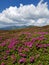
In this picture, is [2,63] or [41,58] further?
[2,63]

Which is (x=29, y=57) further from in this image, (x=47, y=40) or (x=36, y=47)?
(x=47, y=40)

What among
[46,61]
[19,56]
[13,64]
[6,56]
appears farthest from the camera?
[6,56]

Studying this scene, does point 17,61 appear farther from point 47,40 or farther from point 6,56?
point 47,40

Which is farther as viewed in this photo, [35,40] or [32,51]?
[35,40]

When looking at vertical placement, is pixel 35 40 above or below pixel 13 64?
above

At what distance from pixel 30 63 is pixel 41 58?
178 centimetres

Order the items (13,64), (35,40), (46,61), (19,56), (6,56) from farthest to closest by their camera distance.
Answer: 1. (35,40)
2. (6,56)
3. (19,56)
4. (13,64)
5. (46,61)

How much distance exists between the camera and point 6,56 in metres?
29.0

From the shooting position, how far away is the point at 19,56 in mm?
26969

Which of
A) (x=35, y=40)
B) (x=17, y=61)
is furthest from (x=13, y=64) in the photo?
(x=35, y=40)

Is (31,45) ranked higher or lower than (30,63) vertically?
higher

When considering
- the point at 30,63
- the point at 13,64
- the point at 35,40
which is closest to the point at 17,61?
the point at 13,64

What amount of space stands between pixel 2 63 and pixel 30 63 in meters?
4.83

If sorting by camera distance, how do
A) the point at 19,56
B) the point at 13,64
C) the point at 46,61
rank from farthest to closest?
the point at 19,56, the point at 13,64, the point at 46,61
